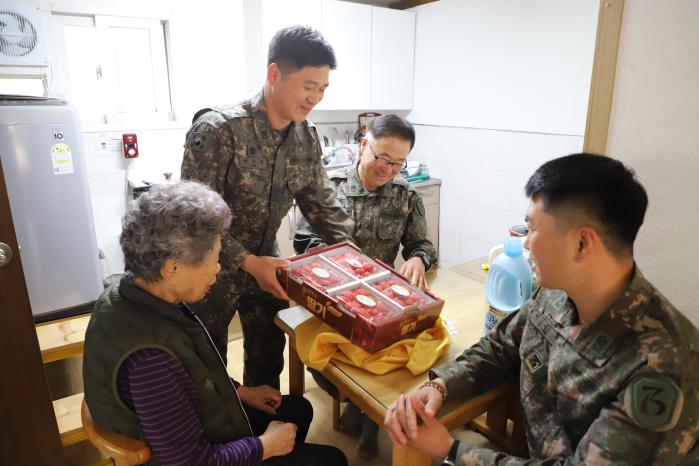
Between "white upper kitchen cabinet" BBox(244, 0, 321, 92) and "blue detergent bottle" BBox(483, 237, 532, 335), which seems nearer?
"blue detergent bottle" BBox(483, 237, 532, 335)

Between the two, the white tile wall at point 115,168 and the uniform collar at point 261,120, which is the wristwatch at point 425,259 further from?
the white tile wall at point 115,168

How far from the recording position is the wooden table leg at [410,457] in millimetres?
1102

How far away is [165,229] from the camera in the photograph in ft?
3.42

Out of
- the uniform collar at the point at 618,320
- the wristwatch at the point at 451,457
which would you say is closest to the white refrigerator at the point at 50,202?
the wristwatch at the point at 451,457

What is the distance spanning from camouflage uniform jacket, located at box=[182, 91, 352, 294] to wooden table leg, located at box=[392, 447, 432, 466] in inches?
30.2

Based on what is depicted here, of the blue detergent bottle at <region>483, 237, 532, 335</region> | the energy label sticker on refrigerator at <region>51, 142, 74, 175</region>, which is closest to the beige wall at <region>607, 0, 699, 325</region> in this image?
the blue detergent bottle at <region>483, 237, 532, 335</region>

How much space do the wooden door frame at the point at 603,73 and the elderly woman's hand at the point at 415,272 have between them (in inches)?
28.8

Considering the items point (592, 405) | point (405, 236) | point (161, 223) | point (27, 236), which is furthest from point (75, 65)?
point (592, 405)

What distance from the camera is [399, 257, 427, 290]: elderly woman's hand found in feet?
5.41

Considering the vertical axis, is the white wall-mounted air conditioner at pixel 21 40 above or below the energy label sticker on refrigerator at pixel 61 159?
above

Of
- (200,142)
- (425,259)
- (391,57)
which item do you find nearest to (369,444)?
(425,259)

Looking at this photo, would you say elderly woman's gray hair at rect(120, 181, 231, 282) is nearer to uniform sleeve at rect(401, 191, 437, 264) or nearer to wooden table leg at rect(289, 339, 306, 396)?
wooden table leg at rect(289, 339, 306, 396)

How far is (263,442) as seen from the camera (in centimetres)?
119

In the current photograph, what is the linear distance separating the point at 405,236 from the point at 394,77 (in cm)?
231
